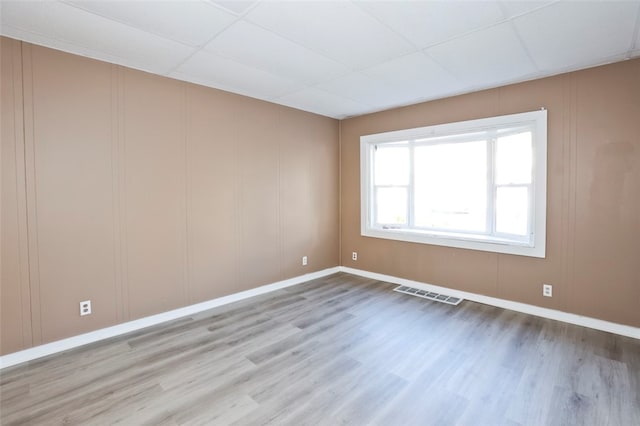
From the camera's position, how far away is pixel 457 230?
13.8ft

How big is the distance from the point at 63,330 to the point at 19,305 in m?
0.40

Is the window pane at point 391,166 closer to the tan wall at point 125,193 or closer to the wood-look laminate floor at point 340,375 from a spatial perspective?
the tan wall at point 125,193

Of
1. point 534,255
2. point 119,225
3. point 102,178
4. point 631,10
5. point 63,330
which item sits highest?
point 631,10

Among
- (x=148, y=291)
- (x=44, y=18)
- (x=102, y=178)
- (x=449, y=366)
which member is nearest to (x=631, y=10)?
(x=449, y=366)

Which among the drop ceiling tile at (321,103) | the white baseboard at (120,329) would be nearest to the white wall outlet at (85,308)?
the white baseboard at (120,329)

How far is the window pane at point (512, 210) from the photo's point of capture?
11.7 ft

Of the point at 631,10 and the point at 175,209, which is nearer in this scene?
the point at 631,10

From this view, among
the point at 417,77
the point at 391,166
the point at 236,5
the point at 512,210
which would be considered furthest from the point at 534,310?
the point at 236,5

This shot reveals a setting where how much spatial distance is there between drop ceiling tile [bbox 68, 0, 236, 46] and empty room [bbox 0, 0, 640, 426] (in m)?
0.02

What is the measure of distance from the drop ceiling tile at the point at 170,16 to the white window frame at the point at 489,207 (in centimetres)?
299

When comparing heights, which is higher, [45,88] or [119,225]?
[45,88]

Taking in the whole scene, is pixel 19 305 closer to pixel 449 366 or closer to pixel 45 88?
pixel 45 88

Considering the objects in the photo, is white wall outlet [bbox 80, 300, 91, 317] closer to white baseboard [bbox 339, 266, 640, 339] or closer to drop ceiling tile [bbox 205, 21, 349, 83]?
drop ceiling tile [bbox 205, 21, 349, 83]

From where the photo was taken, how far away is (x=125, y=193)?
3.07 meters
